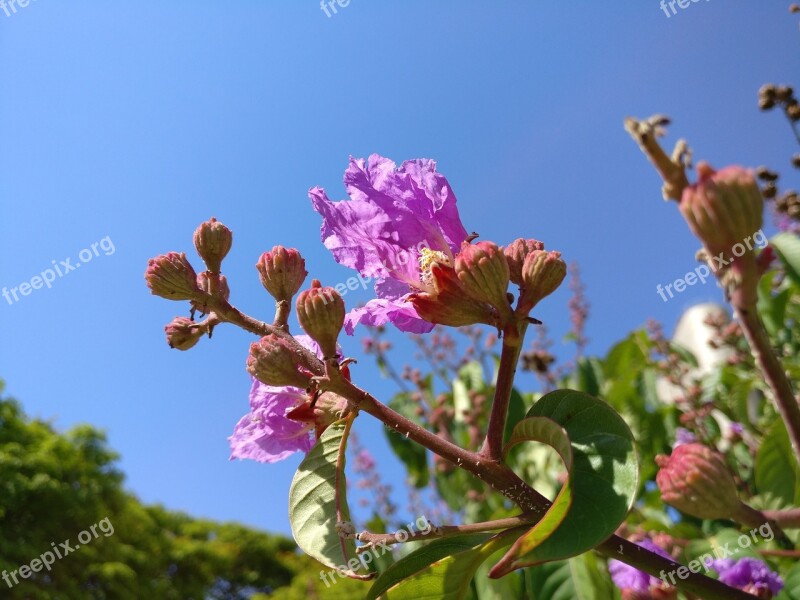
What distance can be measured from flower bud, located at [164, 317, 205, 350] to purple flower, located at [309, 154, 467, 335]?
280 mm

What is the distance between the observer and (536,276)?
881 mm

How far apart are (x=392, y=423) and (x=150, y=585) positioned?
1641 cm

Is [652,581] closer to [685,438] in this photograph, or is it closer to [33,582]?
[685,438]

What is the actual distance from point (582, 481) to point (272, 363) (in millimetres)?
451

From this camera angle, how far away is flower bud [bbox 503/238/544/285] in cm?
94

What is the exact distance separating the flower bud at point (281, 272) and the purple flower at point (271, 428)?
0.11m

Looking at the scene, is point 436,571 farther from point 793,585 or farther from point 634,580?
point 793,585

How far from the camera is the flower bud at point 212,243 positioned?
1114 millimetres

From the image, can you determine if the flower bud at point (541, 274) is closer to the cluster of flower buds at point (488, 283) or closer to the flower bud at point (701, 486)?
the cluster of flower buds at point (488, 283)

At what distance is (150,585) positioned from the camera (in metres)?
14.7

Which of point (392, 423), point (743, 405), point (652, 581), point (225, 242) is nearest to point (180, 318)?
point (225, 242)

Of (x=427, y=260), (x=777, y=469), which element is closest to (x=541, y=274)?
(x=427, y=260)

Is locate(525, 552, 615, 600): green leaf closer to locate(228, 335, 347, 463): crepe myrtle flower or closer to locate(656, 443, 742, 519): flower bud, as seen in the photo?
locate(228, 335, 347, 463): crepe myrtle flower

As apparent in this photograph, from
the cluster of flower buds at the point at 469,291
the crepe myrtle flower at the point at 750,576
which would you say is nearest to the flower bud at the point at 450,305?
the cluster of flower buds at the point at 469,291
